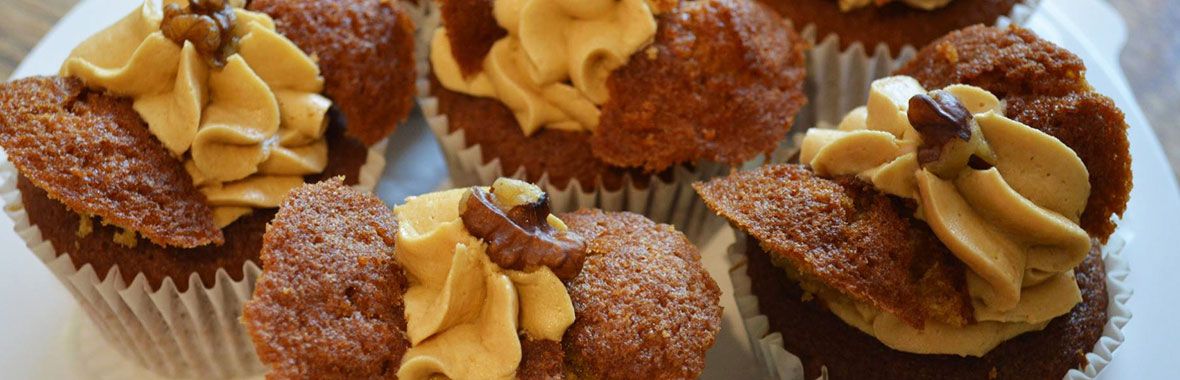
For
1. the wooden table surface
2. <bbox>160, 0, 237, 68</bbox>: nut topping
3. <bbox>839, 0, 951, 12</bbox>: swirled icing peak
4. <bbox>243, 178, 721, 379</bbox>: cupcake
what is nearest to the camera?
<bbox>243, 178, 721, 379</bbox>: cupcake

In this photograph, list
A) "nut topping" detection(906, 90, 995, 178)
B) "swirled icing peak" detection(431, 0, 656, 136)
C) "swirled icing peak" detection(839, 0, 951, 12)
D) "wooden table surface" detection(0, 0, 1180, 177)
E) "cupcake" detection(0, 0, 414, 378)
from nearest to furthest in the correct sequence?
1. "nut topping" detection(906, 90, 995, 178)
2. "cupcake" detection(0, 0, 414, 378)
3. "swirled icing peak" detection(431, 0, 656, 136)
4. "swirled icing peak" detection(839, 0, 951, 12)
5. "wooden table surface" detection(0, 0, 1180, 177)

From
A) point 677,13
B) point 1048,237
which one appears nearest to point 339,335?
point 677,13

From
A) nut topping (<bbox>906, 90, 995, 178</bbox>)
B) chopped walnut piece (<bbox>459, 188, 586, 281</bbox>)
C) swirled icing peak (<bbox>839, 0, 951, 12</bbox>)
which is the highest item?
nut topping (<bbox>906, 90, 995, 178</bbox>)

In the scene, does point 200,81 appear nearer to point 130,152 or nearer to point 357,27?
point 130,152

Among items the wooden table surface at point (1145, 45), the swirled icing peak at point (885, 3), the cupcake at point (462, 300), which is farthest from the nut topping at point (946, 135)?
the wooden table surface at point (1145, 45)

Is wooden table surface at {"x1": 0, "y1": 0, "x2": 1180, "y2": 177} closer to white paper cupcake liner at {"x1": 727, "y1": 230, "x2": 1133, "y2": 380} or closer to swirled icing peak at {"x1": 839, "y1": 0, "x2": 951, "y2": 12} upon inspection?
swirled icing peak at {"x1": 839, "y1": 0, "x2": 951, "y2": 12}

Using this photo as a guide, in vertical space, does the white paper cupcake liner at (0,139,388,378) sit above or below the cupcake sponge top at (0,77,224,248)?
below

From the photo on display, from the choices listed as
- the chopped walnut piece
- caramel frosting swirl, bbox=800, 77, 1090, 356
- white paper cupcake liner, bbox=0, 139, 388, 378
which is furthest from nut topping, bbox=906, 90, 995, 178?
white paper cupcake liner, bbox=0, 139, 388, 378

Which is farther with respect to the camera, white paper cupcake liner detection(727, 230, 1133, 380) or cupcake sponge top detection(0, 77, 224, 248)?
white paper cupcake liner detection(727, 230, 1133, 380)
